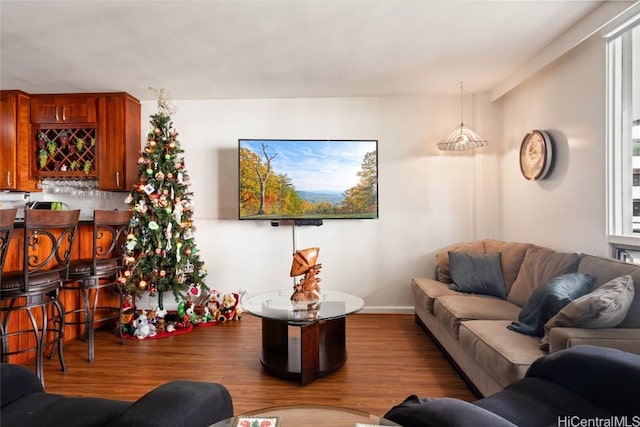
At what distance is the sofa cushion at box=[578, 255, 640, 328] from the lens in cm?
174

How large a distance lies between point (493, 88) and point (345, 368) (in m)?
3.49

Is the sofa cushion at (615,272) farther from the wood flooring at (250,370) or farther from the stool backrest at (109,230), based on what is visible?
the stool backrest at (109,230)

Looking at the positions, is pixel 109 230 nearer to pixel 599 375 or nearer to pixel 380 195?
pixel 380 195

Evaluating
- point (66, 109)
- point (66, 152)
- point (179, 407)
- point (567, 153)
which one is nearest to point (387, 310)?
point (567, 153)

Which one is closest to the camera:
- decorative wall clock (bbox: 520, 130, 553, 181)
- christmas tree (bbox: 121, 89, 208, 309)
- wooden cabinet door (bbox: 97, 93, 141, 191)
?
decorative wall clock (bbox: 520, 130, 553, 181)

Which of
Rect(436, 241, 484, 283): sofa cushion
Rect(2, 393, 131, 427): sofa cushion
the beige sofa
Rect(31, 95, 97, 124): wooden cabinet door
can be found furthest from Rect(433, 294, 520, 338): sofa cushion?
Rect(31, 95, 97, 124): wooden cabinet door

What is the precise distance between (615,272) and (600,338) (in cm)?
67

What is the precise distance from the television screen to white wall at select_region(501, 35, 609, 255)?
5.22 ft

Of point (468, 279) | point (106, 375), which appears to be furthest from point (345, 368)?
point (106, 375)

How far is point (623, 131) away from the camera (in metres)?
2.35

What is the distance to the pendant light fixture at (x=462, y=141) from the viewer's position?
11.8 feet

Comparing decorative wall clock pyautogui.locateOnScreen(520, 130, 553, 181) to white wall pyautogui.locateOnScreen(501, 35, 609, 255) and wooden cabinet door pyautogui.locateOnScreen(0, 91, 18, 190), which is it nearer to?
white wall pyautogui.locateOnScreen(501, 35, 609, 255)

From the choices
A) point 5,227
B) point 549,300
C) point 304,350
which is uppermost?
point 5,227

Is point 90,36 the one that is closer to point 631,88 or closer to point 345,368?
point 345,368
